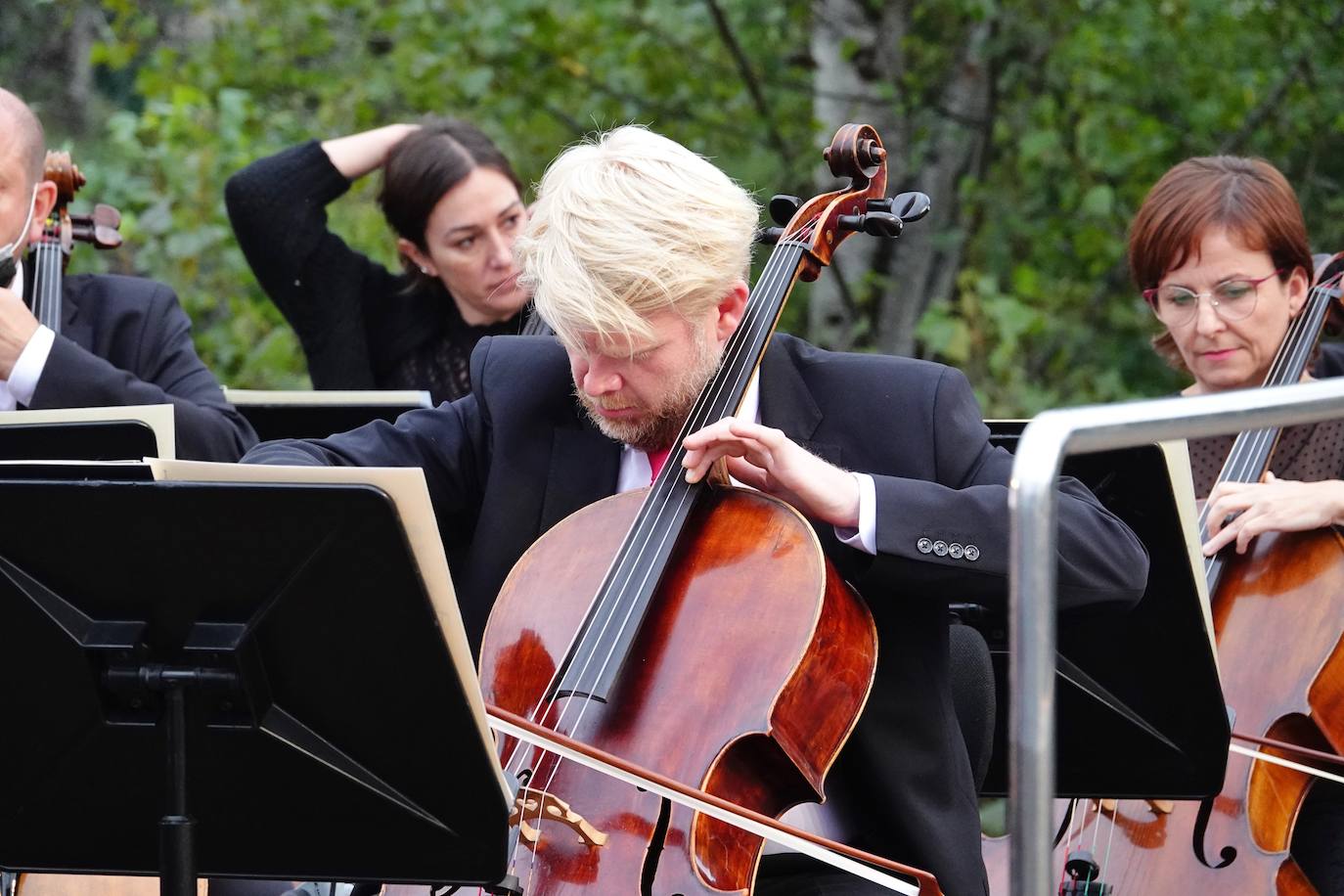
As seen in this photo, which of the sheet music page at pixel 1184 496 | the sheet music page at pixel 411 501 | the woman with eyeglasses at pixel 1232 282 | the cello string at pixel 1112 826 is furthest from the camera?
the woman with eyeglasses at pixel 1232 282

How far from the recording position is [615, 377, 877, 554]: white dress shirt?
6.84 ft

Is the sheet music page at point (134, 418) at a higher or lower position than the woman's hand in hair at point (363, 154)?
lower

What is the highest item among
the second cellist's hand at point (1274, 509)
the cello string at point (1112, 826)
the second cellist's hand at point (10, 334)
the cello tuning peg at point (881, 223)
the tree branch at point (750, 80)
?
the tree branch at point (750, 80)

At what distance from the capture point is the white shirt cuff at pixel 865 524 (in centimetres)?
208

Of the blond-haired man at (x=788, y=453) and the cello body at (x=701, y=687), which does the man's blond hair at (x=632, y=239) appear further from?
the cello body at (x=701, y=687)

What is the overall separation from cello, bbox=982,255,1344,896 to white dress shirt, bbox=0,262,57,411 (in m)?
1.81

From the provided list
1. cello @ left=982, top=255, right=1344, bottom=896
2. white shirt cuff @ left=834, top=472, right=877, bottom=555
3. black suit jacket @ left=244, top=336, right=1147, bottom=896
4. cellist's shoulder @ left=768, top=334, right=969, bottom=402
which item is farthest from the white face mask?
cello @ left=982, top=255, right=1344, bottom=896

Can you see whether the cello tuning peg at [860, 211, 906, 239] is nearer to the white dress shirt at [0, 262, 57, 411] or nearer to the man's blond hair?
the man's blond hair

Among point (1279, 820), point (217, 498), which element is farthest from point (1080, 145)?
point (217, 498)

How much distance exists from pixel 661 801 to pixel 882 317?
379 cm

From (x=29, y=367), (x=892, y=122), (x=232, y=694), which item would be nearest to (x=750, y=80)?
(x=892, y=122)

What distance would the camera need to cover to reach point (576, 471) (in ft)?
7.74

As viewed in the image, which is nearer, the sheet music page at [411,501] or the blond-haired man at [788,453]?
the sheet music page at [411,501]

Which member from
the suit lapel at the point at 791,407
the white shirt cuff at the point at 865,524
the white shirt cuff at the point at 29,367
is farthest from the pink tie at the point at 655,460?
the white shirt cuff at the point at 29,367
